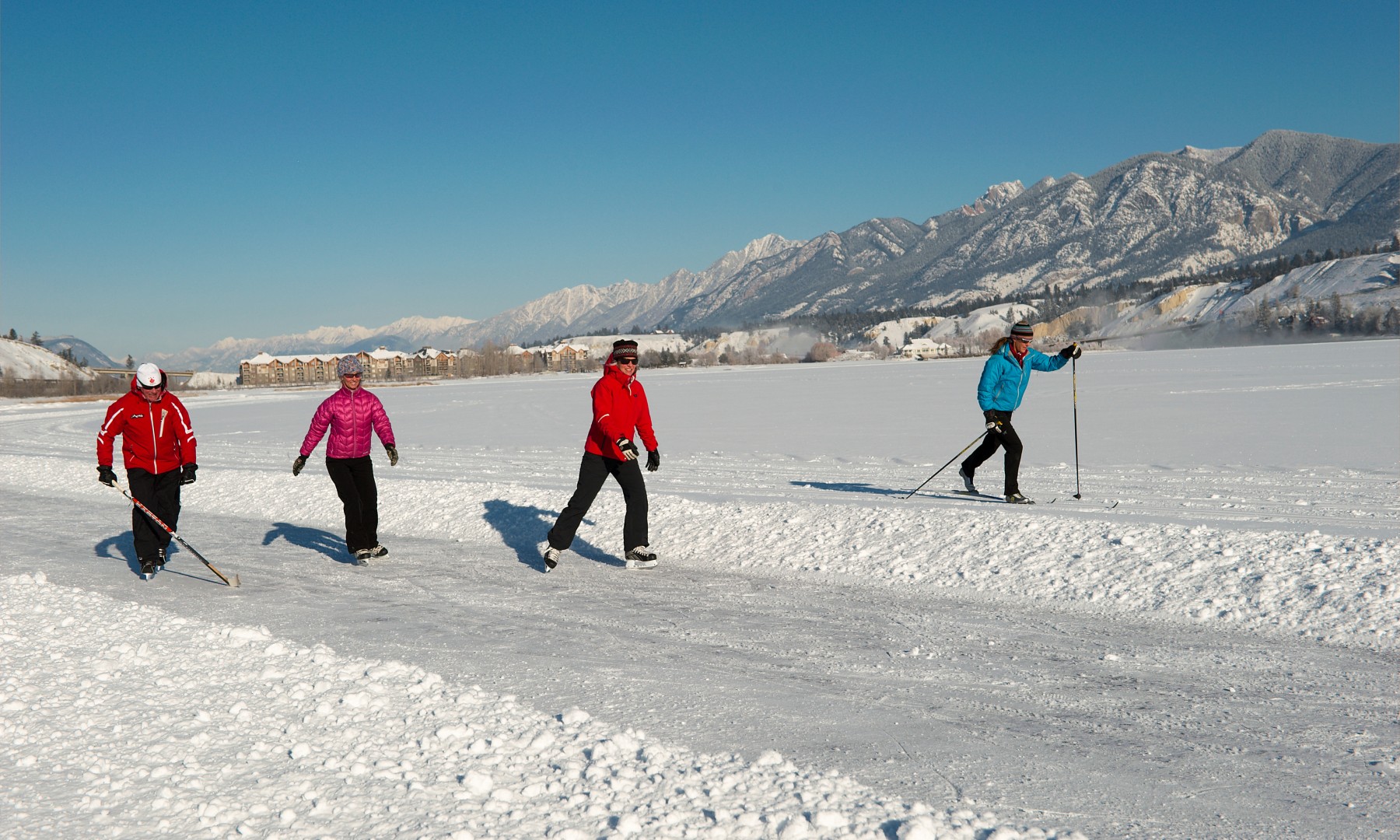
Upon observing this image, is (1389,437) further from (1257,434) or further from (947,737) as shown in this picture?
(947,737)

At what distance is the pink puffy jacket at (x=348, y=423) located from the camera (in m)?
8.80

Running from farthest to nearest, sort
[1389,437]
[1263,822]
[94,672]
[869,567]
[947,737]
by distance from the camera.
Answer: [1389,437] → [869,567] → [94,672] → [947,737] → [1263,822]

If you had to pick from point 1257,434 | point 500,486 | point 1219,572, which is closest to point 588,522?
point 500,486

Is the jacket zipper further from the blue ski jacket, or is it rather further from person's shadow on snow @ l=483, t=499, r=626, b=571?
the blue ski jacket

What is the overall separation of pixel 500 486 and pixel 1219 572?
8.40 meters

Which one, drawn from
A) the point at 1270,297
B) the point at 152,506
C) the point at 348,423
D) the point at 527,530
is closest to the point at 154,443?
the point at 152,506

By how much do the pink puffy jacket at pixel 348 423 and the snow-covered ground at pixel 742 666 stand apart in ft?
3.77

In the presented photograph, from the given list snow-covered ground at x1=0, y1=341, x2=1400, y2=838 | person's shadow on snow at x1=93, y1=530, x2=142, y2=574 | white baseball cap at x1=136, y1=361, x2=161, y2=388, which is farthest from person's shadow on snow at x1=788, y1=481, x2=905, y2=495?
person's shadow on snow at x1=93, y1=530, x2=142, y2=574

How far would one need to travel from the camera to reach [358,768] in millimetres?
3914

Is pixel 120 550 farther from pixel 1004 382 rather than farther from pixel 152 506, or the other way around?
pixel 1004 382

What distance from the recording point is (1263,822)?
11.2 feet

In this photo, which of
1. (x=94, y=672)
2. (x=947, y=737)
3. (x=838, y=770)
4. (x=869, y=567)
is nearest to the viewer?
(x=838, y=770)

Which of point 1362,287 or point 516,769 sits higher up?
point 1362,287

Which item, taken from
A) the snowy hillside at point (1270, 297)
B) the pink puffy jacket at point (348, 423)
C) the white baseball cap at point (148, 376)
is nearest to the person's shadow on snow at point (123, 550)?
the white baseball cap at point (148, 376)
